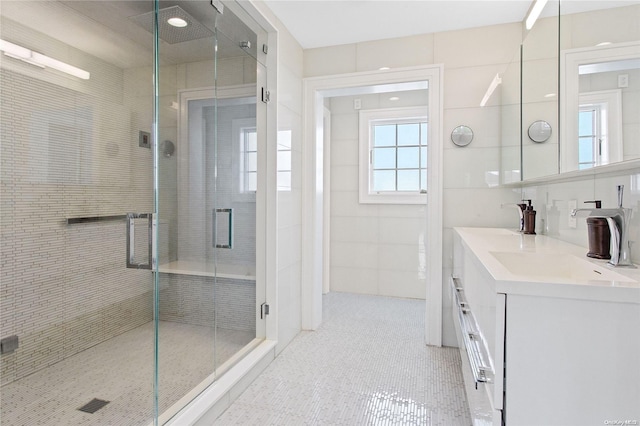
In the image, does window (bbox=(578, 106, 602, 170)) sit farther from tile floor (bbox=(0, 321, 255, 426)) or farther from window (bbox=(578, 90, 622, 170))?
tile floor (bbox=(0, 321, 255, 426))

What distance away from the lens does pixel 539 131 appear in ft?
5.83

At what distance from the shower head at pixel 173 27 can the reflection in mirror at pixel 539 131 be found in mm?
2047

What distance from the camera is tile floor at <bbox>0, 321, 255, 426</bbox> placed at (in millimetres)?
1452

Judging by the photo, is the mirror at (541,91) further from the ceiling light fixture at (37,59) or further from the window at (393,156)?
the ceiling light fixture at (37,59)

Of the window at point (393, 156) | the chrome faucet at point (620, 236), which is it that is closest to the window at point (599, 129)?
the chrome faucet at point (620, 236)

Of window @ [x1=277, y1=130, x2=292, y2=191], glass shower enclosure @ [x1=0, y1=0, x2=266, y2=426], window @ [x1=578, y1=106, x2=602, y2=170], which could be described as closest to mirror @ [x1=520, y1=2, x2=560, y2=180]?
window @ [x1=578, y1=106, x2=602, y2=170]

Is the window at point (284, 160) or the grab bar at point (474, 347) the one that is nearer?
the grab bar at point (474, 347)

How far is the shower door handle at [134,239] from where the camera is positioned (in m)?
1.83

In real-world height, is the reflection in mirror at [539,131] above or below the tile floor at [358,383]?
above

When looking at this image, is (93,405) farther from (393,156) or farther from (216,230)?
(393,156)

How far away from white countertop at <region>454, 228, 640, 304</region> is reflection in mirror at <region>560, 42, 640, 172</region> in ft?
1.18

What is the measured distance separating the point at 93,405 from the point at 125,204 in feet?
3.50

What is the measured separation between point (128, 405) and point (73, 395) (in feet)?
0.84

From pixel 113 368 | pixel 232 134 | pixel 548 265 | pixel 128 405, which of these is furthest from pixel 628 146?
pixel 113 368
